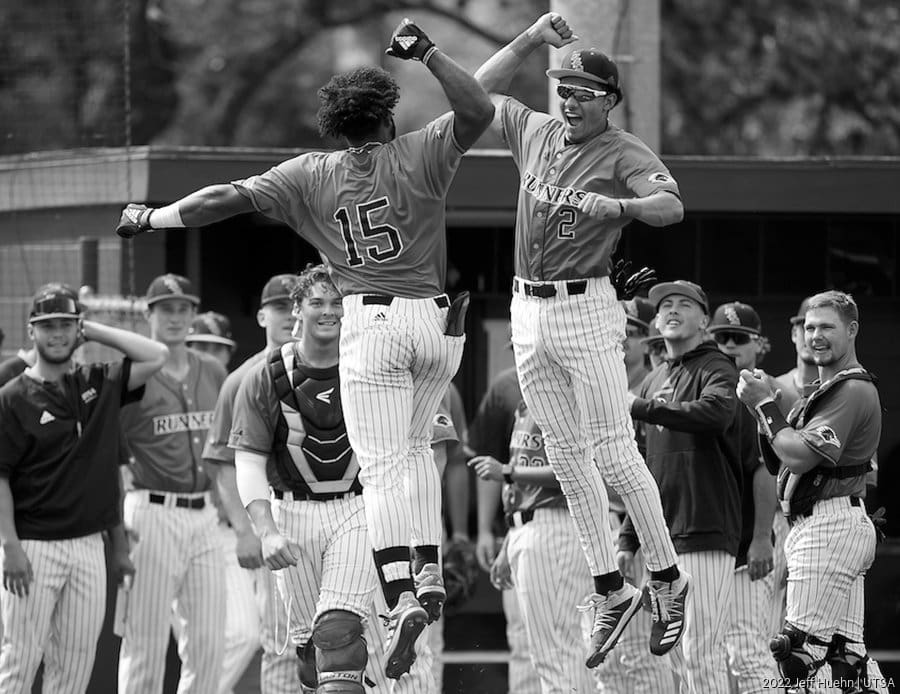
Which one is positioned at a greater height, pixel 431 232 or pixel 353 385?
pixel 431 232

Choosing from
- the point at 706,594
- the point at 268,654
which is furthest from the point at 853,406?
the point at 268,654

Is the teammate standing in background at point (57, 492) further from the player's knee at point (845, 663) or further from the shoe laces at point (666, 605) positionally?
the player's knee at point (845, 663)

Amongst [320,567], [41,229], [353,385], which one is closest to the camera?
[353,385]

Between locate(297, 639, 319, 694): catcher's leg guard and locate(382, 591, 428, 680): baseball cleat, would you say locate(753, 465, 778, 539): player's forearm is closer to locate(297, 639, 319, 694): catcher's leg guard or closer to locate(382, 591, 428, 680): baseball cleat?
locate(297, 639, 319, 694): catcher's leg guard

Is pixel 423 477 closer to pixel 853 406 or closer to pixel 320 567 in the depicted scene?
pixel 320 567

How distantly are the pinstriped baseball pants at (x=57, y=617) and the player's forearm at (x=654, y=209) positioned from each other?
370cm

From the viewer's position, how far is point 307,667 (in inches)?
268

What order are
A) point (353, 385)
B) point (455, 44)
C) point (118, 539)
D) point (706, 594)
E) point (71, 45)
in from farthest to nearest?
point (455, 44), point (71, 45), point (118, 539), point (706, 594), point (353, 385)

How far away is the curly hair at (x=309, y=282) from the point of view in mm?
6777

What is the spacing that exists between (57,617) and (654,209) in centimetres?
401

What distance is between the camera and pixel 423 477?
611cm

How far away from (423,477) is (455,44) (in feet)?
64.8

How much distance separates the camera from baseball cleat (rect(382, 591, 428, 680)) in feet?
18.6

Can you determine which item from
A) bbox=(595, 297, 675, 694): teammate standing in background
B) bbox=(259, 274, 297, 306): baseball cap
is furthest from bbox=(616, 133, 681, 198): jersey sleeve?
bbox=(259, 274, 297, 306): baseball cap
